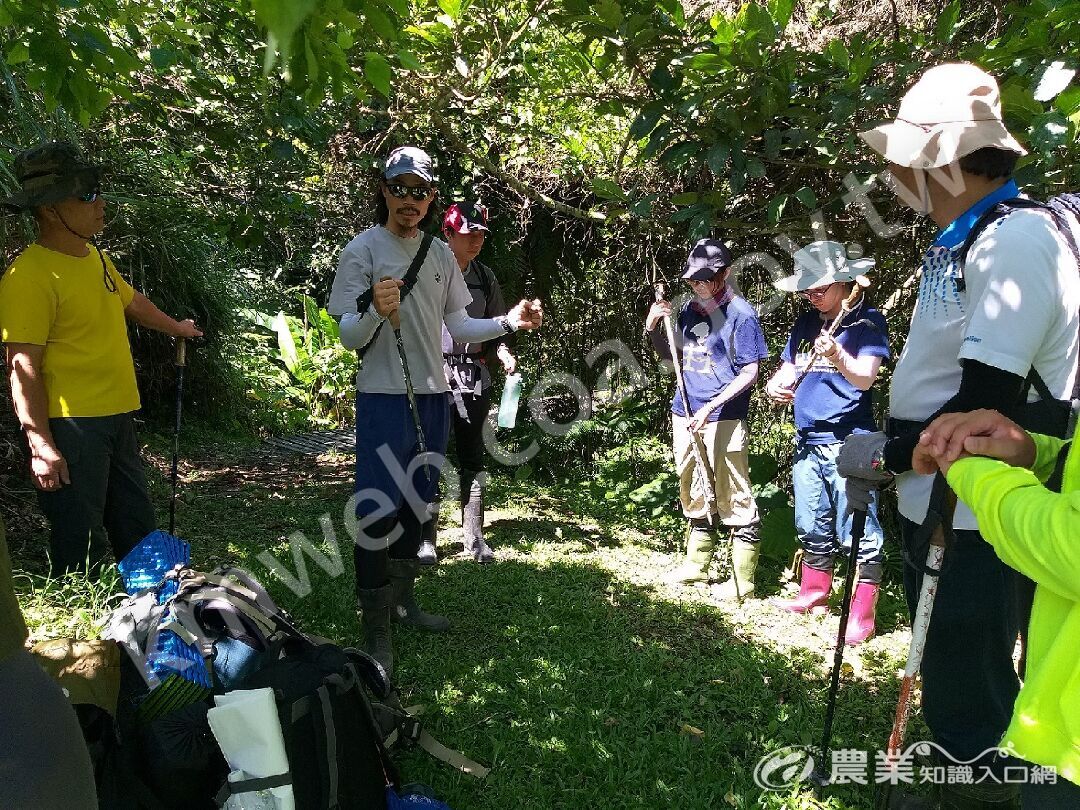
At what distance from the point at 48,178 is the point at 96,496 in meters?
1.36

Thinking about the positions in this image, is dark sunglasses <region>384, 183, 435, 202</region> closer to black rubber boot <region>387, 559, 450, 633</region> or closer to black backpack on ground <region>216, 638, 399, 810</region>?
black rubber boot <region>387, 559, 450, 633</region>

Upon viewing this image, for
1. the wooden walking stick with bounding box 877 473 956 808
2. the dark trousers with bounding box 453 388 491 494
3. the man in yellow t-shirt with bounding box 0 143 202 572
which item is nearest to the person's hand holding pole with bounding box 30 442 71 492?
the man in yellow t-shirt with bounding box 0 143 202 572

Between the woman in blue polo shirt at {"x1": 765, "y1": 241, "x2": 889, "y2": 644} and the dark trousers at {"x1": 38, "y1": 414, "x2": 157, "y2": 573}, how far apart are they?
3.30 meters

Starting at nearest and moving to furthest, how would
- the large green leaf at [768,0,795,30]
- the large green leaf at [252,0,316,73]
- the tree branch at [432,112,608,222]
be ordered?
1. the large green leaf at [252,0,316,73]
2. the large green leaf at [768,0,795,30]
3. the tree branch at [432,112,608,222]

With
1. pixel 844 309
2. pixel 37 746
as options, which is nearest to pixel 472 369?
pixel 844 309

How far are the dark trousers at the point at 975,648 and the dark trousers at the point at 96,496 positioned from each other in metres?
3.26

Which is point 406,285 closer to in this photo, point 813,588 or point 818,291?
point 818,291

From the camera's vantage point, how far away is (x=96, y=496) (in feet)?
11.4

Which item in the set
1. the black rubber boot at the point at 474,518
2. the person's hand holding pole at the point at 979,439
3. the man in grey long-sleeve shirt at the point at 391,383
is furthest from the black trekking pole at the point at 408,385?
the person's hand holding pole at the point at 979,439

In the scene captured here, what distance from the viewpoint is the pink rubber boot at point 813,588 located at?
4285 millimetres

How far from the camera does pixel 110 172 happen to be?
6.39 m

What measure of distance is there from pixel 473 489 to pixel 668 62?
2.82 m

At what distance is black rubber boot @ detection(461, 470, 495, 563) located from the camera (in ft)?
16.9

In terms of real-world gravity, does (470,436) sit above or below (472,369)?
below
